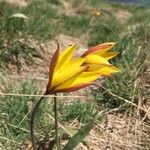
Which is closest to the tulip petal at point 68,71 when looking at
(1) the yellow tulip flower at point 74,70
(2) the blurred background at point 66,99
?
(1) the yellow tulip flower at point 74,70

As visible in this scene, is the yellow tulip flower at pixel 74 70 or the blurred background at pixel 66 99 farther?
the blurred background at pixel 66 99

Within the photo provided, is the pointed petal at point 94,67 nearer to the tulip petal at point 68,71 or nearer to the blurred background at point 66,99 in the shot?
the tulip petal at point 68,71

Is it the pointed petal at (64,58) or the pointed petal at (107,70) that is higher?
the pointed petal at (64,58)

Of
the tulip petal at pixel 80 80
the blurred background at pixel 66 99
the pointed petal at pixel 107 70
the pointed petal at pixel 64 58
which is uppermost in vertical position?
the pointed petal at pixel 64 58

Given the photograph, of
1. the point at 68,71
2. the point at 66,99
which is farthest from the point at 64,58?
the point at 66,99

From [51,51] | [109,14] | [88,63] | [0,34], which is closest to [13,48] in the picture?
[0,34]

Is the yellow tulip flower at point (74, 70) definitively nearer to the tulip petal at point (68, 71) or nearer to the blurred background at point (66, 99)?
the tulip petal at point (68, 71)

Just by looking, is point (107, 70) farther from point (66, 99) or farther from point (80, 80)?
point (66, 99)

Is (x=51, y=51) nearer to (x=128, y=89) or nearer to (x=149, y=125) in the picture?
(x=128, y=89)
